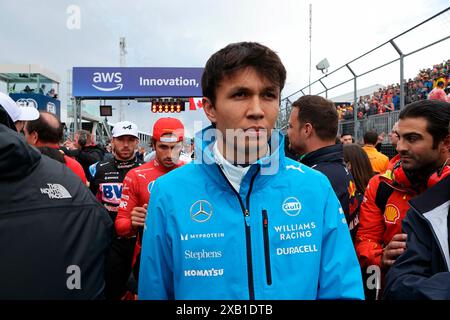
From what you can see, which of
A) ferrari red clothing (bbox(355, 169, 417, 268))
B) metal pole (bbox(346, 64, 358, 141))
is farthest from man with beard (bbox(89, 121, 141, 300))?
metal pole (bbox(346, 64, 358, 141))

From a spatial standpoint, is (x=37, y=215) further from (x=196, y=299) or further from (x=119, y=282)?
(x=119, y=282)

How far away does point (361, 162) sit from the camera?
341 centimetres

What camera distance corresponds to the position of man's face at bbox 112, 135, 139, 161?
4.20m

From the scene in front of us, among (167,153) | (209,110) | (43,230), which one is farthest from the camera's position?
(167,153)

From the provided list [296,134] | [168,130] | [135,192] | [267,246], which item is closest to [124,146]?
[168,130]

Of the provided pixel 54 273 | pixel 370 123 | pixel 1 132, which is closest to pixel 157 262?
pixel 54 273

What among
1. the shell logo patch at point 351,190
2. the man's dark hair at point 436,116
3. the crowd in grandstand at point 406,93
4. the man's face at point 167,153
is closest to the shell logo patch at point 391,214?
the shell logo patch at point 351,190

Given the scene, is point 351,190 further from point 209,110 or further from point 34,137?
point 34,137

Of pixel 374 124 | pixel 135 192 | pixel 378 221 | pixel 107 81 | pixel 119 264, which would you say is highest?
pixel 107 81

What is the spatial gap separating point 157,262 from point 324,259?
0.63 meters

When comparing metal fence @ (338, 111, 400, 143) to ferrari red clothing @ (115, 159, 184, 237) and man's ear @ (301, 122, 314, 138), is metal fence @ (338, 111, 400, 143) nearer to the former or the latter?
man's ear @ (301, 122, 314, 138)

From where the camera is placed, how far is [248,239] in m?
1.34

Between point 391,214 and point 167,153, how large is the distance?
72.9 inches
